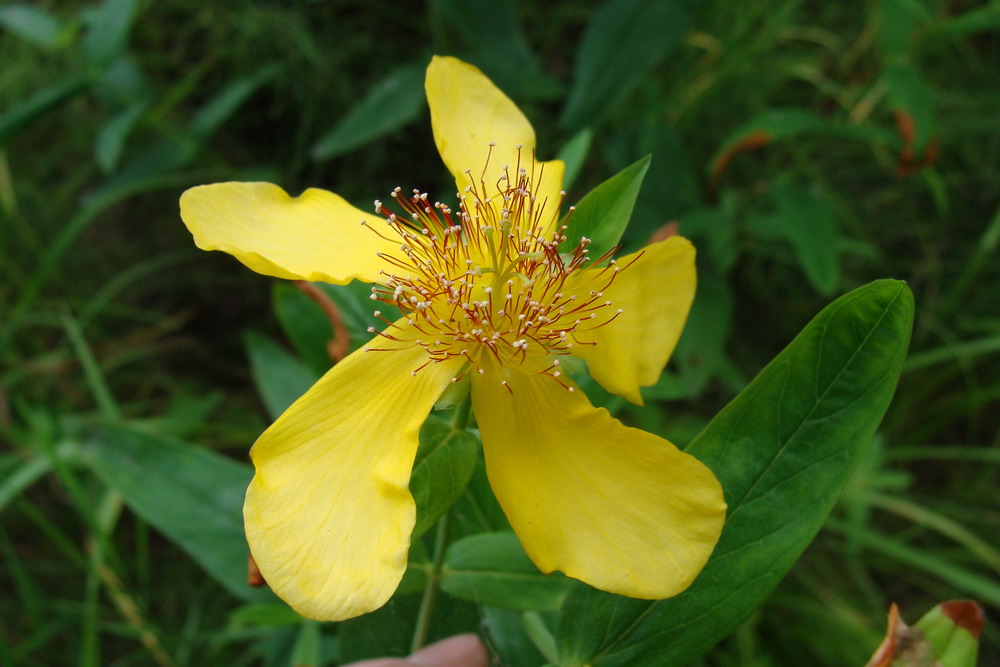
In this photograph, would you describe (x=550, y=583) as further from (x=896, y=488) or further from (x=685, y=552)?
(x=896, y=488)

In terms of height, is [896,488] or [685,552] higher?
[685,552]

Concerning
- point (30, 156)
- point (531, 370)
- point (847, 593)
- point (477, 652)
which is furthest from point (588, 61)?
point (30, 156)

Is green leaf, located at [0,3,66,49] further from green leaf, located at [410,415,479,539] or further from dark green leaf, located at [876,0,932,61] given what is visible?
dark green leaf, located at [876,0,932,61]

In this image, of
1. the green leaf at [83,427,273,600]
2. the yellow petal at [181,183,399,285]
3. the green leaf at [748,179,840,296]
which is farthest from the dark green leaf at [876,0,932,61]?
the green leaf at [83,427,273,600]

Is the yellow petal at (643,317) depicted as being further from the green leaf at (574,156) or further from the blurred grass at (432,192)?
the blurred grass at (432,192)

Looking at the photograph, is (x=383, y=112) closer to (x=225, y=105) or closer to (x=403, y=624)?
(x=225, y=105)

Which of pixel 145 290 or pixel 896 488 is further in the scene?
pixel 145 290
